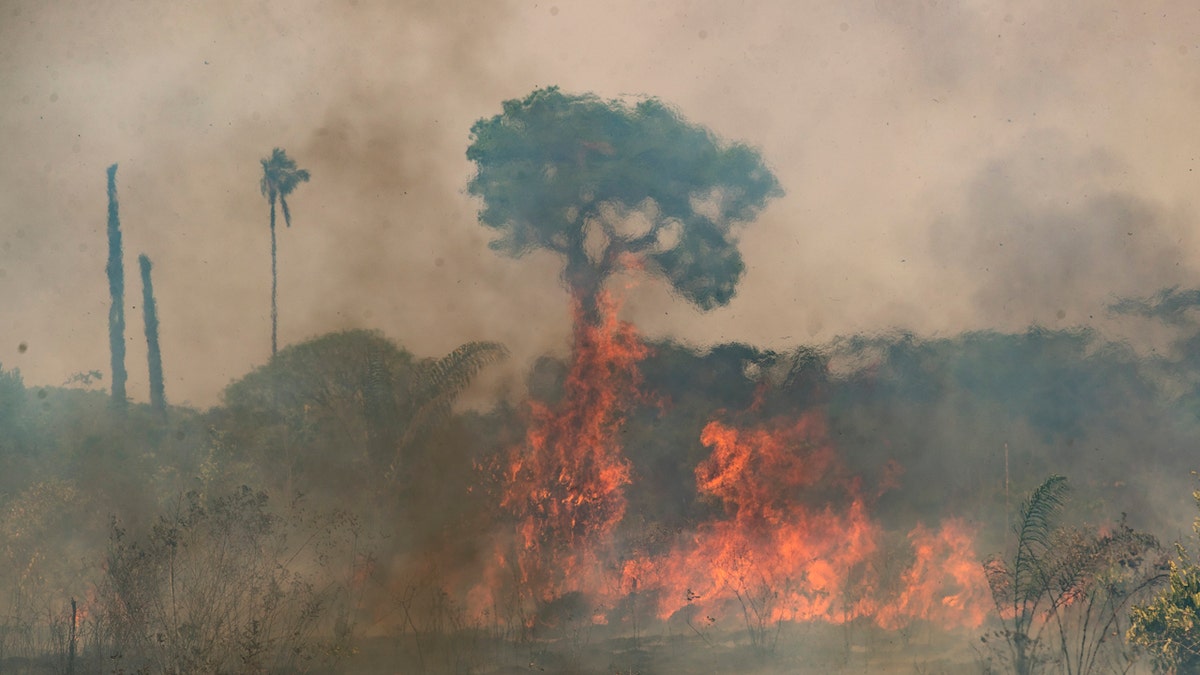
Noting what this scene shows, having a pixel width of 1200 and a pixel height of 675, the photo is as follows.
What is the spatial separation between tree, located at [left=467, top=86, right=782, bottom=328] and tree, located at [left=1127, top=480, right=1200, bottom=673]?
5.43 meters

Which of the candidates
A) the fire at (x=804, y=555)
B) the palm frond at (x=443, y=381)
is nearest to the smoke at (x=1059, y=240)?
the fire at (x=804, y=555)

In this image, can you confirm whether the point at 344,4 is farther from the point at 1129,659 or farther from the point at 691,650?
the point at 1129,659

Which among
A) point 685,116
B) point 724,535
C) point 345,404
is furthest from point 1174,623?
point 345,404

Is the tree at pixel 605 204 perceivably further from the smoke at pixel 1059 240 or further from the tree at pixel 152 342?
the tree at pixel 152 342

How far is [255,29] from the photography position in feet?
41.0

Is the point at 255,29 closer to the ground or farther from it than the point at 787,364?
farther from it

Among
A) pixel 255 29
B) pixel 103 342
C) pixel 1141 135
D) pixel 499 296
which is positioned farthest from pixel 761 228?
pixel 103 342

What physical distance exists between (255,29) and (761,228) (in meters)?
6.23

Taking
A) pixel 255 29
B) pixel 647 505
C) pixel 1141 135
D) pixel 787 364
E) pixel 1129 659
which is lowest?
pixel 1129 659

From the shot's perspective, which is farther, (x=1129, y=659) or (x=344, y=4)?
(x=344, y=4)

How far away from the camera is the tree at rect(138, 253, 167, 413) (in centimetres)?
1230

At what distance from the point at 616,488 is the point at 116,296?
19.9 ft

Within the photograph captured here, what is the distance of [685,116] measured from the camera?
489 inches

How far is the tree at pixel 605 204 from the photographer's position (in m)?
12.4
